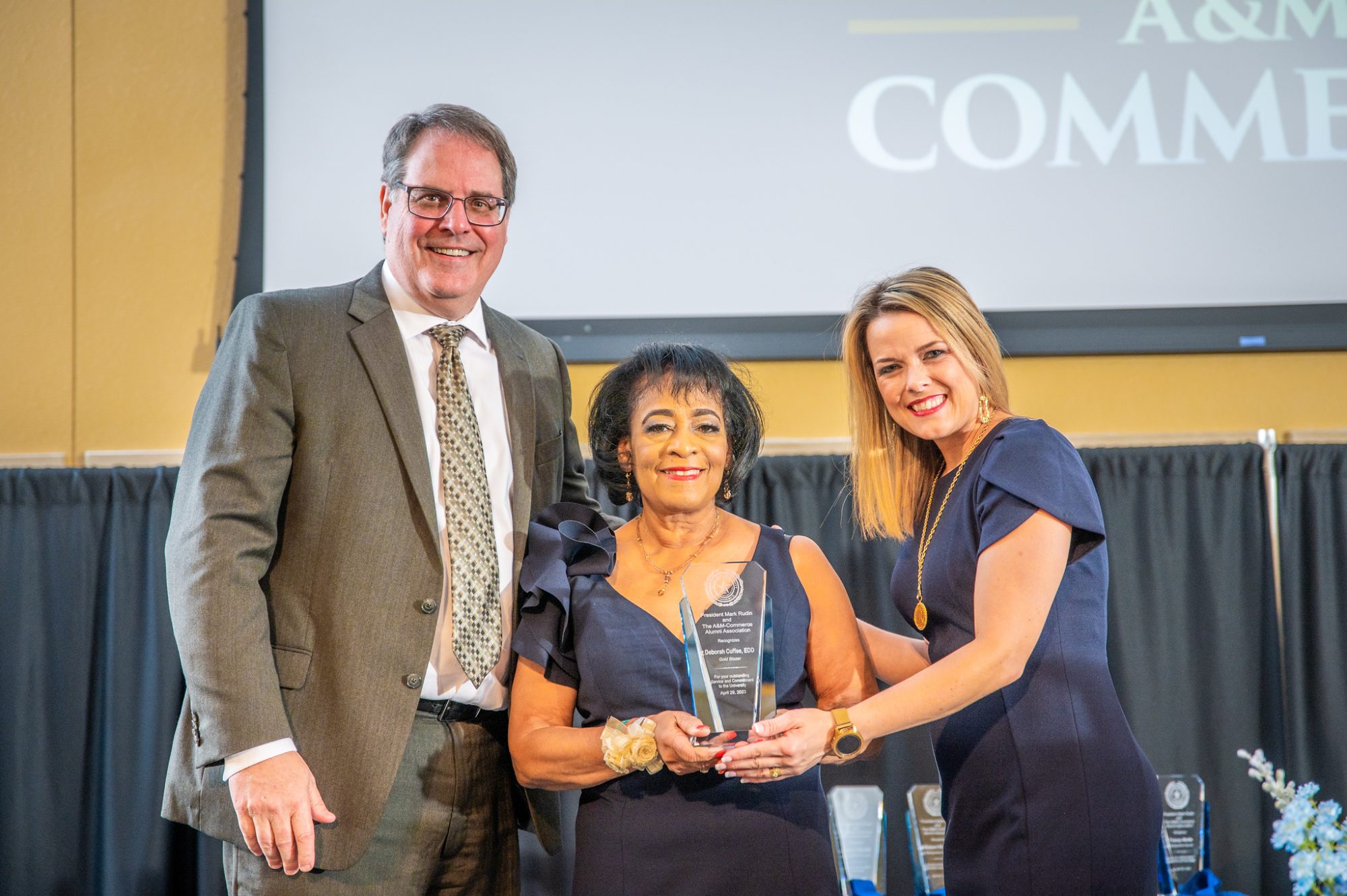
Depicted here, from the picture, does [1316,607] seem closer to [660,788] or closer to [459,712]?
[660,788]

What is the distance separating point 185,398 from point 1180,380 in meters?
3.19

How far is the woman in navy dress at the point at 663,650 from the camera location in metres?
1.72

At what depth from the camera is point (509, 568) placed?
195 cm

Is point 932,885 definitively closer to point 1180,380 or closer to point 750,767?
point 750,767

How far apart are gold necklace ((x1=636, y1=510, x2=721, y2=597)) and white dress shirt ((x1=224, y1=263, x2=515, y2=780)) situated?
24 centimetres

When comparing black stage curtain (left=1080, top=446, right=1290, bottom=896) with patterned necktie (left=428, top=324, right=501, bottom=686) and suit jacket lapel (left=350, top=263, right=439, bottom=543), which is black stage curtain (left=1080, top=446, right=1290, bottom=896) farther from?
suit jacket lapel (left=350, top=263, right=439, bottom=543)


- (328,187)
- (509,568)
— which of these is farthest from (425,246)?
(328,187)

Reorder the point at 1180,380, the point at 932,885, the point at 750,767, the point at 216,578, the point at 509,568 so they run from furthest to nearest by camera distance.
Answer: the point at 1180,380 < the point at 932,885 < the point at 509,568 < the point at 216,578 < the point at 750,767

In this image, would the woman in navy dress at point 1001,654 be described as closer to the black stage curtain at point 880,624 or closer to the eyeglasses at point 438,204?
the eyeglasses at point 438,204

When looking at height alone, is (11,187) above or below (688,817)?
above

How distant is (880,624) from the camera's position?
3176 millimetres

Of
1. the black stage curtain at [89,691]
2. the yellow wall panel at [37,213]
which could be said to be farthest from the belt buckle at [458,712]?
the yellow wall panel at [37,213]

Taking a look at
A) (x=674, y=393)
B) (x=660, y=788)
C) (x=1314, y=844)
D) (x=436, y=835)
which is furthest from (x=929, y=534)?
(x=436, y=835)

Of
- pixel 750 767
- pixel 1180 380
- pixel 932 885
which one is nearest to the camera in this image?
pixel 750 767
